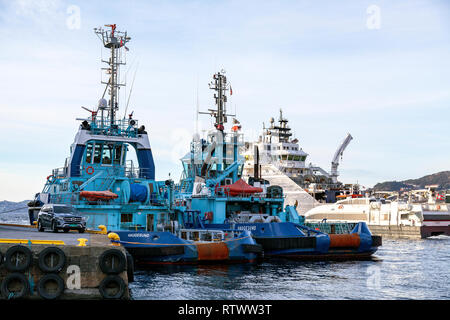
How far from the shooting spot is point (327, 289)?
25.7 m

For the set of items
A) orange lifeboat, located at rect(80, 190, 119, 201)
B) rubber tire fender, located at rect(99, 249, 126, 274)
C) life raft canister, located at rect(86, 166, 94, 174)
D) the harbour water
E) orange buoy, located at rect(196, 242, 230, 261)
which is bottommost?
the harbour water

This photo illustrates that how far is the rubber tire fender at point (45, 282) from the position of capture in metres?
15.8

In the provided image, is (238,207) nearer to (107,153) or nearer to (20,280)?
(107,153)

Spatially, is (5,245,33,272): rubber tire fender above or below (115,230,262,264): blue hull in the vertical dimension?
above

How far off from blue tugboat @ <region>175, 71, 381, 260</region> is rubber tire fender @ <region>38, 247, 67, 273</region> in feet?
74.8

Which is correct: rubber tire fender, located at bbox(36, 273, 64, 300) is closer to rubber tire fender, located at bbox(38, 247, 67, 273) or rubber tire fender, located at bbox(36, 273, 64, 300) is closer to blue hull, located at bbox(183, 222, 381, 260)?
rubber tire fender, located at bbox(38, 247, 67, 273)

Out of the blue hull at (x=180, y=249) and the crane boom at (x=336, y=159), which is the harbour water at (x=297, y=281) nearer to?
the blue hull at (x=180, y=249)

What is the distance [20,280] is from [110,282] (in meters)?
2.70

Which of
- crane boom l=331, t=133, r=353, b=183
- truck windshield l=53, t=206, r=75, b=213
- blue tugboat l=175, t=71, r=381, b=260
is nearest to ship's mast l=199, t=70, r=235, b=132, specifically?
blue tugboat l=175, t=71, r=381, b=260

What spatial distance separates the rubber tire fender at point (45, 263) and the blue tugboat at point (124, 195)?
13.0m

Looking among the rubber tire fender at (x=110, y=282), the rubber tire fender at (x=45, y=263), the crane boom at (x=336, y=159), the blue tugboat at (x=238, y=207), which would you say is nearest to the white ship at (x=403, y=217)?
the blue tugboat at (x=238, y=207)

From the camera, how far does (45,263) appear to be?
16.2 meters

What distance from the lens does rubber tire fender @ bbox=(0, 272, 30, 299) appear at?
1559 cm
